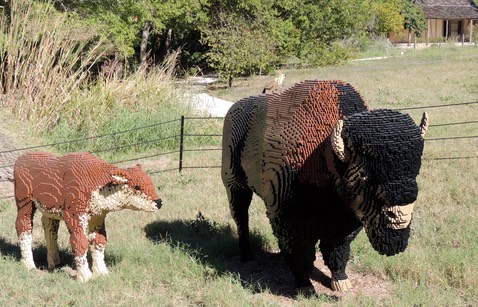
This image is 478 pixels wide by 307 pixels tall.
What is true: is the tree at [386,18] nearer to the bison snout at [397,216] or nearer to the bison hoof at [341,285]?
the bison hoof at [341,285]

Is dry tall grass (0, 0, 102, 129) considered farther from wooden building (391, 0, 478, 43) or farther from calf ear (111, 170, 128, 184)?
wooden building (391, 0, 478, 43)

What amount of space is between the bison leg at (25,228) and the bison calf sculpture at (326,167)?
6.47 ft

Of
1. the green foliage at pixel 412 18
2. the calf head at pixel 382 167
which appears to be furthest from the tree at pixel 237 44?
the green foliage at pixel 412 18

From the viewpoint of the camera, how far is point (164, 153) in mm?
10984

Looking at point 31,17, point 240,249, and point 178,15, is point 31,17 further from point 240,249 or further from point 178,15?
point 178,15

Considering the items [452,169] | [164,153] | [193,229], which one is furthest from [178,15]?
[193,229]

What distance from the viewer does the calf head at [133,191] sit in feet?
17.7

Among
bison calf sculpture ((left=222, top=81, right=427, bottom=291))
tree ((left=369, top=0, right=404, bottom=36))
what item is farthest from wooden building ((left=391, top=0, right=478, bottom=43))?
bison calf sculpture ((left=222, top=81, right=427, bottom=291))

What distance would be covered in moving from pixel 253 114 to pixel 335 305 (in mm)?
1842

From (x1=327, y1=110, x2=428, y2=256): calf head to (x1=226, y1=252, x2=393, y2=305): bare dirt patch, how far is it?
115 cm

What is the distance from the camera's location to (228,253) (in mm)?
6570

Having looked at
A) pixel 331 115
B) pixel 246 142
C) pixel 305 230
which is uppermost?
pixel 331 115

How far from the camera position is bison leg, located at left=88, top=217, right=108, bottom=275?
19.0 ft

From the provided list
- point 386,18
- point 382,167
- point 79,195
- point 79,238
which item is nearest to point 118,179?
point 79,195
